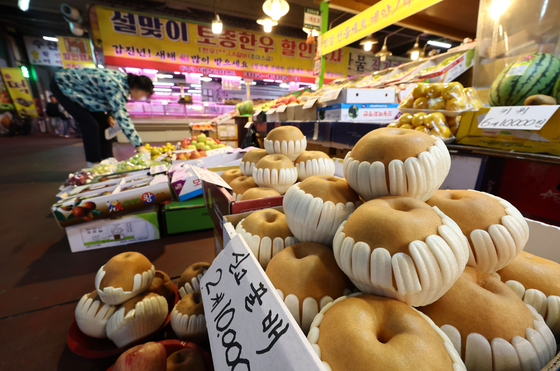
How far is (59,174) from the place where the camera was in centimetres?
376

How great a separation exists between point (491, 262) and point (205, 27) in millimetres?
8238

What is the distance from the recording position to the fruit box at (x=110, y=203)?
1.59 m

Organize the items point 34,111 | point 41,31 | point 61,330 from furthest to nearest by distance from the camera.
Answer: point 34,111, point 41,31, point 61,330

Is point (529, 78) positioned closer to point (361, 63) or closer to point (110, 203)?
point (110, 203)

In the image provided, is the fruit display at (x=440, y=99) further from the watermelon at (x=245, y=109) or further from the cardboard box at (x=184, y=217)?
the watermelon at (x=245, y=109)

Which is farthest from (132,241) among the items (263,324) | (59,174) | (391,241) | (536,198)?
(59,174)

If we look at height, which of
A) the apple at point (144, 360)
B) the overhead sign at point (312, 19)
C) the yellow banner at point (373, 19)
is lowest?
the apple at point (144, 360)

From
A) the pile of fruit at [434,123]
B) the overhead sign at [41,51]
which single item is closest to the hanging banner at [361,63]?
the pile of fruit at [434,123]

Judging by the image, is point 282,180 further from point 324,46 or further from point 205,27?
point 205,27

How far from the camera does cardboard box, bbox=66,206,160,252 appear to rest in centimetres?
164

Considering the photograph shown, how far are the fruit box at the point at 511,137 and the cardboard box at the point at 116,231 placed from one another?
6.47 feet

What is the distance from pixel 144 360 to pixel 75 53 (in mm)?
10464

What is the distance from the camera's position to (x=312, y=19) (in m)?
3.77

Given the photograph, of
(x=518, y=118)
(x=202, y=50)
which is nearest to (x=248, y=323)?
(x=518, y=118)
